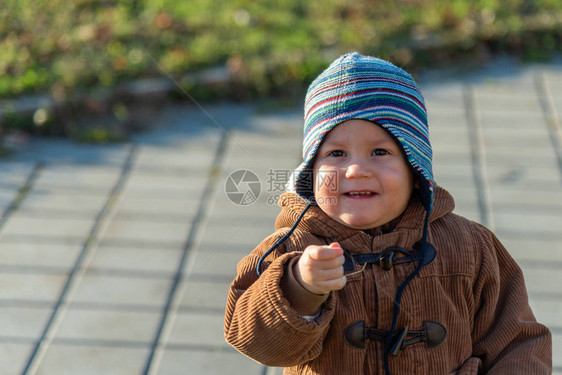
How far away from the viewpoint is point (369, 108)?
6.28 feet

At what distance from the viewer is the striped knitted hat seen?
6.29ft

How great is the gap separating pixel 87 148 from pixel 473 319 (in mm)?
2816

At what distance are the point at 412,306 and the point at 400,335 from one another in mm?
75

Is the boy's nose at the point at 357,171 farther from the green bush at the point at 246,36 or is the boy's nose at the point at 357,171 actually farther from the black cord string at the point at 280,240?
the green bush at the point at 246,36

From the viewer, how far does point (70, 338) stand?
302cm

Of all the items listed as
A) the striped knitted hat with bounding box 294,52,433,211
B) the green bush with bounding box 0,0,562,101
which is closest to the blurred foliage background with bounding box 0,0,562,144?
the green bush with bounding box 0,0,562,101

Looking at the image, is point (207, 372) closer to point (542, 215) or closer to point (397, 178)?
point (397, 178)

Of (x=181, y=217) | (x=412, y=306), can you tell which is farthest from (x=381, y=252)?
(x=181, y=217)

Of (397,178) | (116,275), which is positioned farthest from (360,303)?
(116,275)

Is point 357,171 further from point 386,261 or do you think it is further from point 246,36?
point 246,36

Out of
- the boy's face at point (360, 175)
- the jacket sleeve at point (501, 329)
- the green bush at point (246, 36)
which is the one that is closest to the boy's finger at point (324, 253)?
the boy's face at point (360, 175)

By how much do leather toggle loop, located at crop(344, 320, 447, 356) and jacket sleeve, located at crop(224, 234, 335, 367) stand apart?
0.07 m

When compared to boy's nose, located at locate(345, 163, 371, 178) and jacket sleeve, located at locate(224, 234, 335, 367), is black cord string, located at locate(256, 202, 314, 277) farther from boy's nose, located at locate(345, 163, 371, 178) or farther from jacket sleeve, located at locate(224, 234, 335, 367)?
boy's nose, located at locate(345, 163, 371, 178)

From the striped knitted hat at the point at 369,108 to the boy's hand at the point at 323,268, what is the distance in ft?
1.12
